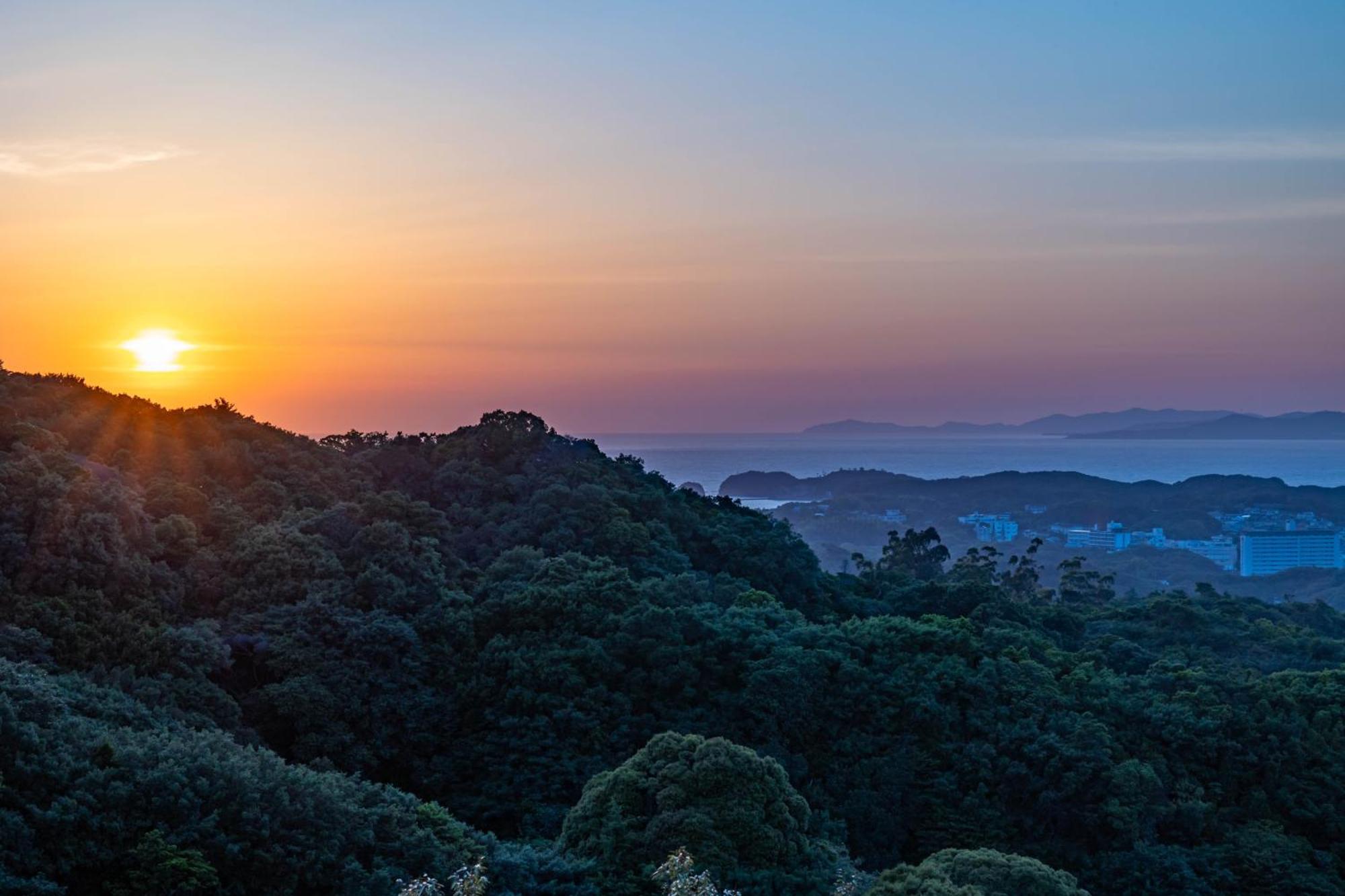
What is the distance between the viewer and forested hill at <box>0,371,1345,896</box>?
11195mm

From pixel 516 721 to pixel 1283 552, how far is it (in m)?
83.2

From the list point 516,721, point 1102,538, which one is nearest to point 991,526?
point 1102,538

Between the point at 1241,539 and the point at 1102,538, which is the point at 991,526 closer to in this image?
the point at 1102,538

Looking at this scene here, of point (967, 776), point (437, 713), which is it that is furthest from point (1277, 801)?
point (437, 713)

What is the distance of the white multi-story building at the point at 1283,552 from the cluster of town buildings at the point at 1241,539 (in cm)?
5

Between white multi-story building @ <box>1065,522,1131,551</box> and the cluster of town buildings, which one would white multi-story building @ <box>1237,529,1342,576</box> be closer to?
Result: the cluster of town buildings

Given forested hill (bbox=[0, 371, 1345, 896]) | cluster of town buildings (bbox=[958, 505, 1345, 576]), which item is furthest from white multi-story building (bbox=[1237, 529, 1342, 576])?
forested hill (bbox=[0, 371, 1345, 896])

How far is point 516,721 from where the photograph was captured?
1845 cm

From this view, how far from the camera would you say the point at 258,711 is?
1759cm

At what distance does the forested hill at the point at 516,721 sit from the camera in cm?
1120

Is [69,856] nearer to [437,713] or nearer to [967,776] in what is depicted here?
[437,713]

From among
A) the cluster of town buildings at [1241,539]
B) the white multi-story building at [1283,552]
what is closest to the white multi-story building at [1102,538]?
the cluster of town buildings at [1241,539]

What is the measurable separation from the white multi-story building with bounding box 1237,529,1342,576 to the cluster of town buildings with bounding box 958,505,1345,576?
50mm

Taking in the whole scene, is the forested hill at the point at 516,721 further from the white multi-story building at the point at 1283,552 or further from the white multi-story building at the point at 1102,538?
the white multi-story building at the point at 1102,538
